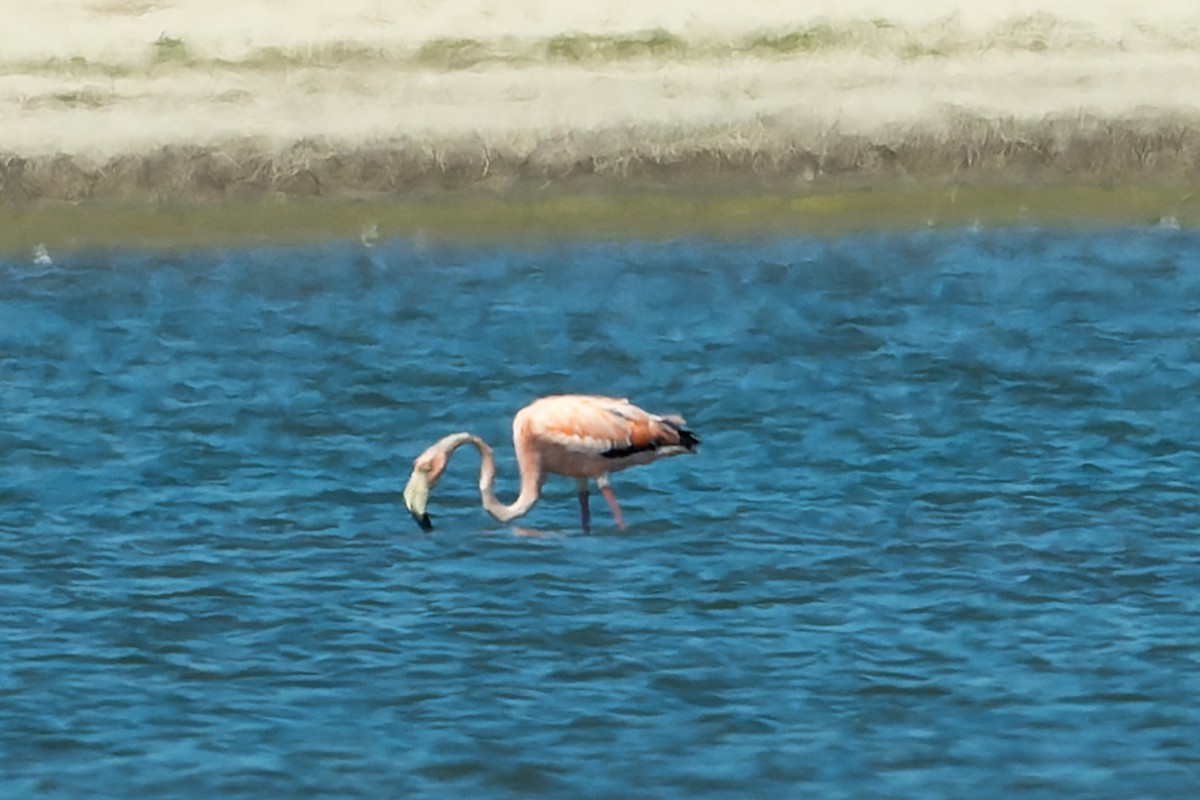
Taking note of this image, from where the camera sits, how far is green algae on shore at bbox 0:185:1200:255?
2494 centimetres

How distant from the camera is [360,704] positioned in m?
11.3

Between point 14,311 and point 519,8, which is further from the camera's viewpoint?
point 519,8

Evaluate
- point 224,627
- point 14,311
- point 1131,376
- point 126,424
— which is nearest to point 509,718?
point 224,627

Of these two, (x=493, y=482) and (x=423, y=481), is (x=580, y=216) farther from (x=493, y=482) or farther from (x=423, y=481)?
(x=423, y=481)

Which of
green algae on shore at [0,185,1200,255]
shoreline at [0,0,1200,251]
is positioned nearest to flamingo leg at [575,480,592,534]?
green algae on shore at [0,185,1200,255]

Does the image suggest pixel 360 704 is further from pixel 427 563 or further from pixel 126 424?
pixel 126 424

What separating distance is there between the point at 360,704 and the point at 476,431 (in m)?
6.31

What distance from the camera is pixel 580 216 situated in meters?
25.3

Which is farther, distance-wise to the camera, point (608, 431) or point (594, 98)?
point (594, 98)

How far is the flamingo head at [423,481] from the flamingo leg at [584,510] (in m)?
0.87

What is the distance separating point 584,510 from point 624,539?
68cm

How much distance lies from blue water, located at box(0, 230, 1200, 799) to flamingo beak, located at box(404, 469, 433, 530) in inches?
5.8

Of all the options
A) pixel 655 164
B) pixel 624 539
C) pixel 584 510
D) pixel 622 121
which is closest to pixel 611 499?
pixel 584 510

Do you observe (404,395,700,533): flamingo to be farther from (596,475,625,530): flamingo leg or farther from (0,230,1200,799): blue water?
(0,230,1200,799): blue water
